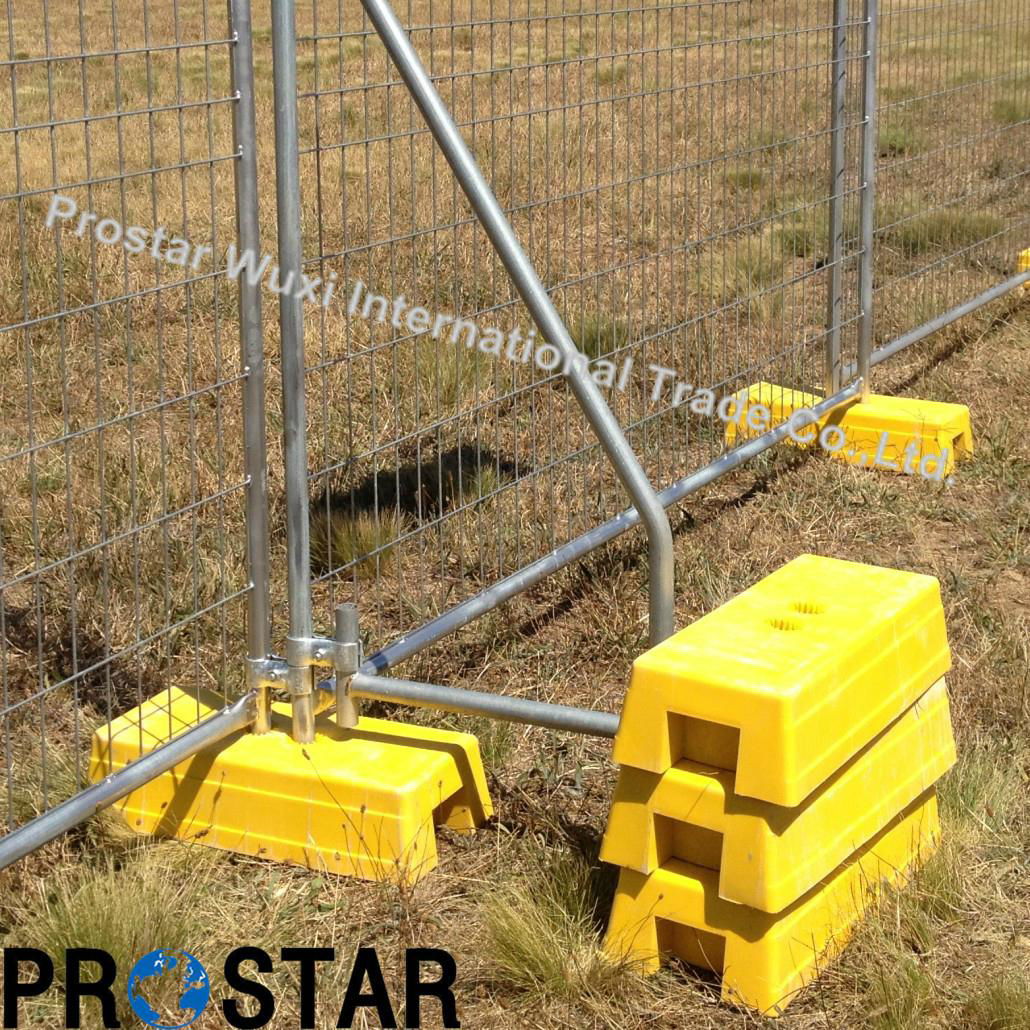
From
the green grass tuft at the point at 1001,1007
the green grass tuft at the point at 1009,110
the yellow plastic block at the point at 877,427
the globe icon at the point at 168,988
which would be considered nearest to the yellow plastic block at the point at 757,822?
the green grass tuft at the point at 1001,1007

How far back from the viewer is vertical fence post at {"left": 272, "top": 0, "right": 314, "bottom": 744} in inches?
122

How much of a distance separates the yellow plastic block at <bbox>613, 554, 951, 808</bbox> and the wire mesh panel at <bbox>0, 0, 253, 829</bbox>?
3.32ft

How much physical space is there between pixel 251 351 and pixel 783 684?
1.27 m

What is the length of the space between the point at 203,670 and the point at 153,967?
1.36m

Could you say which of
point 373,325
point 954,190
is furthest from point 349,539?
point 954,190

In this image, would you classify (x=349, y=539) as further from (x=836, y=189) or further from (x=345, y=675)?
(x=836, y=189)

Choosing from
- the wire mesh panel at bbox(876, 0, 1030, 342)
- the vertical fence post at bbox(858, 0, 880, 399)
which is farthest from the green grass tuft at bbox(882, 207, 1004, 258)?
the vertical fence post at bbox(858, 0, 880, 399)

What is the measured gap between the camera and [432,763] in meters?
3.27

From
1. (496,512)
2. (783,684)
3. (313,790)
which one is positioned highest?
(783,684)

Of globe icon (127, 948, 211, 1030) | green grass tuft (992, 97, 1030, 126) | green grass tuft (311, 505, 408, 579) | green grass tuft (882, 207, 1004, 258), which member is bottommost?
globe icon (127, 948, 211, 1030)

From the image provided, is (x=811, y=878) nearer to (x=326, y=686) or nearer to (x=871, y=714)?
(x=871, y=714)

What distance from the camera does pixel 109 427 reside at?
520 cm

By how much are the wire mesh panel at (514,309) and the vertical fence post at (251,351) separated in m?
0.14

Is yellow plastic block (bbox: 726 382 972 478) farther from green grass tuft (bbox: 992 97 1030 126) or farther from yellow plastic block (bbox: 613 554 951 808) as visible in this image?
green grass tuft (bbox: 992 97 1030 126)
